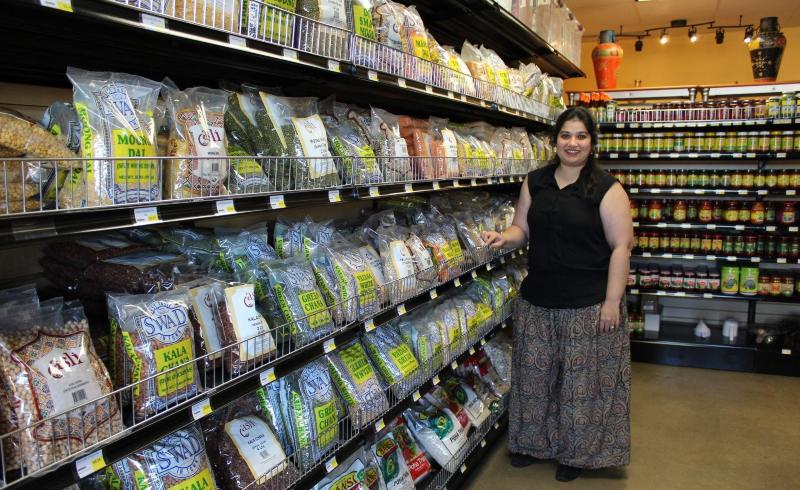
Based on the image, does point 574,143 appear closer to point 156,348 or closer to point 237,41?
point 237,41

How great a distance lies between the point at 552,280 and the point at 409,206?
2.71 ft

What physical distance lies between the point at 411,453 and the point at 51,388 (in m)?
1.72

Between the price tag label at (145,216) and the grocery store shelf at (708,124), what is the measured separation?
4.55 metres

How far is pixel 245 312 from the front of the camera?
5.05ft

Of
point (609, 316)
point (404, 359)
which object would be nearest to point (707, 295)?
point (609, 316)

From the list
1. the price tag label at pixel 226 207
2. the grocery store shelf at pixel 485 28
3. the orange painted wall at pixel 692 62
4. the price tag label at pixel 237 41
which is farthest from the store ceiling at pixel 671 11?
the price tag label at pixel 226 207

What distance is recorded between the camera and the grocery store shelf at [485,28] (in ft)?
9.87

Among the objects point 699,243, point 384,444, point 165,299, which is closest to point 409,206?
point 384,444

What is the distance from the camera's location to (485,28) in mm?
3479

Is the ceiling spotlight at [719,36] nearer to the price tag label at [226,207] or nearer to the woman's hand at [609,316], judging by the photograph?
the woman's hand at [609,316]

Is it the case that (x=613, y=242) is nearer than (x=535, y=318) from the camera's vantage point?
Yes

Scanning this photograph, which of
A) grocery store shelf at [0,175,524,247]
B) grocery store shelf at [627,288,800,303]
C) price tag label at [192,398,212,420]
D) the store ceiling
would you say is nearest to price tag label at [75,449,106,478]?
price tag label at [192,398,212,420]

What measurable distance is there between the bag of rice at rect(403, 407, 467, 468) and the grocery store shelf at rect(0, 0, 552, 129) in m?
1.48

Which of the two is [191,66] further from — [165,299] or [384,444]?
[384,444]
